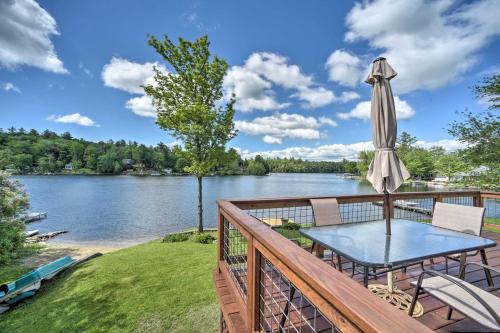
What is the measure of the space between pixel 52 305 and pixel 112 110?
48.8 meters

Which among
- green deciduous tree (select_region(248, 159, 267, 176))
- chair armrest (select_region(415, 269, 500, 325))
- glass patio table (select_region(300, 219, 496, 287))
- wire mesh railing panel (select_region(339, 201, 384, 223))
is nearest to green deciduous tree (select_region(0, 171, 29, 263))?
glass patio table (select_region(300, 219, 496, 287))

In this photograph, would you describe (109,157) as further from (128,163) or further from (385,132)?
(385,132)

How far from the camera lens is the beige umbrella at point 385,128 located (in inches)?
97.9

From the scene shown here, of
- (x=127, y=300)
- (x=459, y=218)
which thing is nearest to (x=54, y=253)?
(x=127, y=300)

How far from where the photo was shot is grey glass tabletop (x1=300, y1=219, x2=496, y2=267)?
199 cm

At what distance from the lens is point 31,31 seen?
14.3 metres

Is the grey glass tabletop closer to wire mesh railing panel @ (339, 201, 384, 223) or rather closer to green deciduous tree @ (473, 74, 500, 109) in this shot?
wire mesh railing panel @ (339, 201, 384, 223)

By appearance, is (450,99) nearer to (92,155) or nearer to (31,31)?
(31,31)

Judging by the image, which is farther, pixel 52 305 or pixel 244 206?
pixel 52 305

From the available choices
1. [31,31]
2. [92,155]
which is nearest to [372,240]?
[31,31]

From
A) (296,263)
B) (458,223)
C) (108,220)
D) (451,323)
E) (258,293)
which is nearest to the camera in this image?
(296,263)

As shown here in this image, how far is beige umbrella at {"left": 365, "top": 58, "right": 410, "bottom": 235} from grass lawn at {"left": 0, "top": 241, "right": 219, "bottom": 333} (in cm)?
363

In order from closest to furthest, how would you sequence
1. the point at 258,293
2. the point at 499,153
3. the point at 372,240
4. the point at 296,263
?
the point at 296,263
the point at 258,293
the point at 372,240
the point at 499,153

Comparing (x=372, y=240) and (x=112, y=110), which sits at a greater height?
(x=112, y=110)
